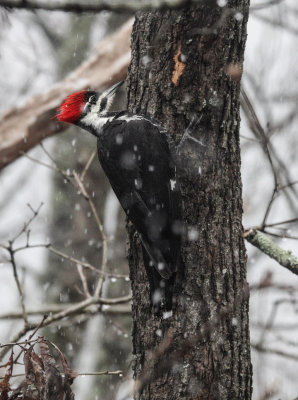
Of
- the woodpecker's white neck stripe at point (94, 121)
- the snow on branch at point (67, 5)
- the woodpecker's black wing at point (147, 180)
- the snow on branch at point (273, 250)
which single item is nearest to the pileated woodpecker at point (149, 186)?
the woodpecker's black wing at point (147, 180)

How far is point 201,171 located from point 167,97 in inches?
14.5

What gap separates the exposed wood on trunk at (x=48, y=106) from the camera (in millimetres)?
4379

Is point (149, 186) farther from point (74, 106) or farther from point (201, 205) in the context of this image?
point (74, 106)

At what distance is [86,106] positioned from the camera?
10.5 ft

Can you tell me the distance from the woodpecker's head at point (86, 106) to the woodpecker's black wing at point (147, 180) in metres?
0.42

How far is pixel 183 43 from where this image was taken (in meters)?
2.48

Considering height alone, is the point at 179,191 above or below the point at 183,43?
below

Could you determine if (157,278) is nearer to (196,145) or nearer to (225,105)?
(196,145)

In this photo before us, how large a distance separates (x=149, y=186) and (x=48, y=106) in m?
2.02

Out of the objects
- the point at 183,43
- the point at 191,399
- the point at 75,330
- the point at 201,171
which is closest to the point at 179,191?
the point at 201,171

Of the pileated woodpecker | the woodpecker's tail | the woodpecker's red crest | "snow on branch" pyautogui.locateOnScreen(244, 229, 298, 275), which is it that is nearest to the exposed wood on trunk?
→ the woodpecker's red crest

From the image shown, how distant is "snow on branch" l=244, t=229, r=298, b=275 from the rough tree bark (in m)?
0.42

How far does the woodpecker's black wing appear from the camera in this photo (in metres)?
2.44

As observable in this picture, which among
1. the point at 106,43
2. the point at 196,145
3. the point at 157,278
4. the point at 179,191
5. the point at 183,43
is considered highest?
the point at 106,43
